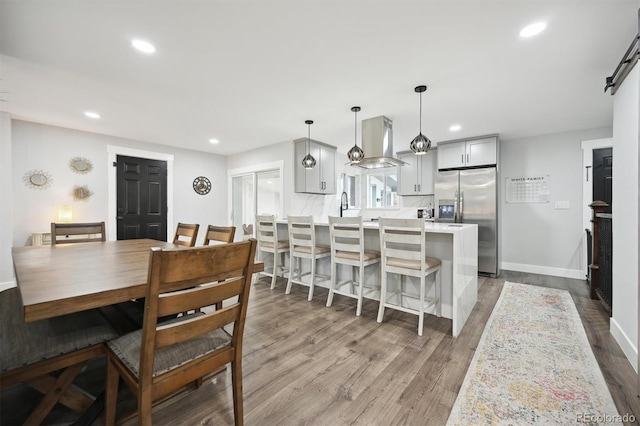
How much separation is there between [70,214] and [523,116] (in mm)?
6766

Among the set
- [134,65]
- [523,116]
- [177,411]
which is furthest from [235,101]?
[523,116]

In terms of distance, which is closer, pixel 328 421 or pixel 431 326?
pixel 328 421

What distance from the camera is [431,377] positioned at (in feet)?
5.66

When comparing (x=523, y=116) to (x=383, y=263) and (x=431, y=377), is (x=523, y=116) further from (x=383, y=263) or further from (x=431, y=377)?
(x=431, y=377)

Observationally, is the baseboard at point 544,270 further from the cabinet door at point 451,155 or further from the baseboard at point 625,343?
the baseboard at point 625,343

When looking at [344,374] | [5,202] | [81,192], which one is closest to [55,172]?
[81,192]

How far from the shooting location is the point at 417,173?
5.46 meters

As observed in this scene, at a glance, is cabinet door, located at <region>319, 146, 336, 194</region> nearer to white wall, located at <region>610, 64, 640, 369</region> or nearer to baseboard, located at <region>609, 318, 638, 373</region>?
white wall, located at <region>610, 64, 640, 369</region>

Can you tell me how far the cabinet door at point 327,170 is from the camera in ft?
16.8

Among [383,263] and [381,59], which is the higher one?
[381,59]

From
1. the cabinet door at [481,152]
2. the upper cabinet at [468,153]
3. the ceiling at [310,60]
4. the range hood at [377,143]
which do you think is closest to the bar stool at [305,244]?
the range hood at [377,143]

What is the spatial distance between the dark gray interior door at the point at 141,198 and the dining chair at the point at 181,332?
4352mm

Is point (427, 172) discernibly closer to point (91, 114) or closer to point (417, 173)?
point (417, 173)

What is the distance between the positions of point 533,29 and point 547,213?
3.73m
